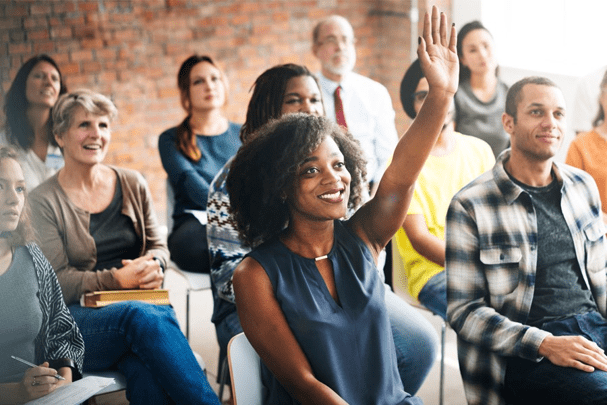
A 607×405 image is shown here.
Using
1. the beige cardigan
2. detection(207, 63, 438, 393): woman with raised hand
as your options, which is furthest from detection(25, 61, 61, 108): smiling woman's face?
detection(207, 63, 438, 393): woman with raised hand

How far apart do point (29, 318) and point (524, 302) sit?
133 cm

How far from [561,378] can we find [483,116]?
87cm

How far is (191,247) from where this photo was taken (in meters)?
2.88

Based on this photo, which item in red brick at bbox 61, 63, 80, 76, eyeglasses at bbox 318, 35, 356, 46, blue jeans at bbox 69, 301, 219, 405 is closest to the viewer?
blue jeans at bbox 69, 301, 219, 405

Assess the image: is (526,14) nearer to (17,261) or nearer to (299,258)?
(299,258)

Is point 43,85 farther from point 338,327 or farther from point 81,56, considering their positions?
point 81,56

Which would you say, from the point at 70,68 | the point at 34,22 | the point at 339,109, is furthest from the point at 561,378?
the point at 70,68

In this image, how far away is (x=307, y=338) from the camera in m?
1.62

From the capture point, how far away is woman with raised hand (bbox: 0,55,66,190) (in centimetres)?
247

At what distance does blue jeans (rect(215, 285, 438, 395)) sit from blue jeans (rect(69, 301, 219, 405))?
0.55 feet

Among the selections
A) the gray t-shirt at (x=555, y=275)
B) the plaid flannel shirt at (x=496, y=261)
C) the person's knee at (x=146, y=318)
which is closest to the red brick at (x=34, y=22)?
the person's knee at (x=146, y=318)

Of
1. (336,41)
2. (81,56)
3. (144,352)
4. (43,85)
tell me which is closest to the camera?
(144,352)

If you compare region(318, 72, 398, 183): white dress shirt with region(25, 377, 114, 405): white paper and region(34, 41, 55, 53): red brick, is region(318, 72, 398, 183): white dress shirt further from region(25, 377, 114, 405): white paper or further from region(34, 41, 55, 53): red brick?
region(34, 41, 55, 53): red brick

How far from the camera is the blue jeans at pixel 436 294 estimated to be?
2361mm
